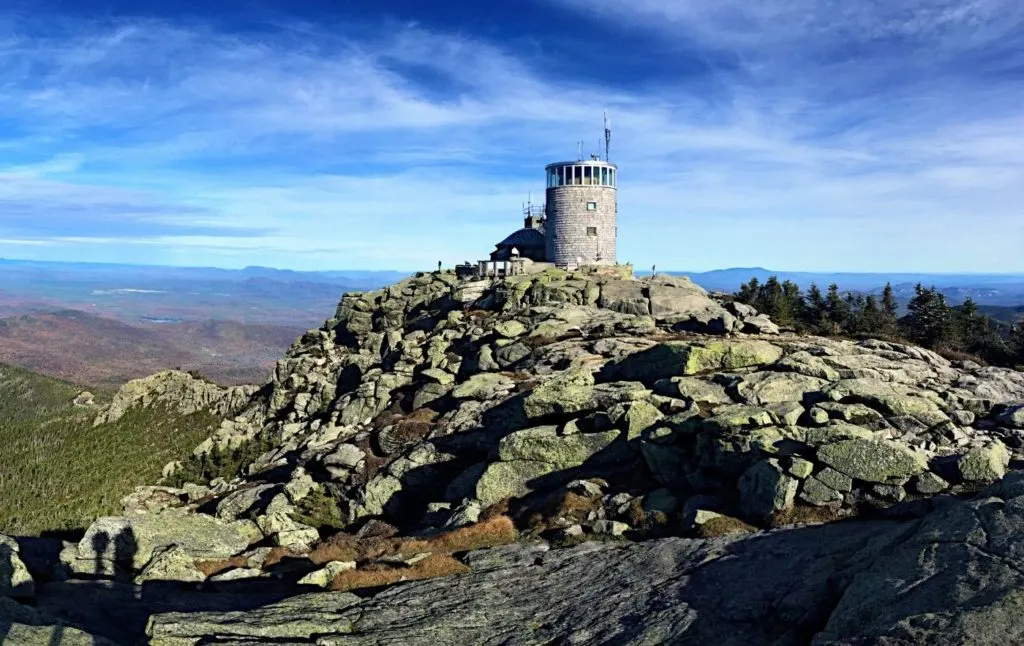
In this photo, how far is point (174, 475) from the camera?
6009 centimetres

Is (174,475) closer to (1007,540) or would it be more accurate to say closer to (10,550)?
(10,550)

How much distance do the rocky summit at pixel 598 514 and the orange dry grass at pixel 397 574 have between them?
0.14m

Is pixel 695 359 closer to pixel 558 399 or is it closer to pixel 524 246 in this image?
pixel 558 399

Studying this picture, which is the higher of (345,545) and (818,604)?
(818,604)

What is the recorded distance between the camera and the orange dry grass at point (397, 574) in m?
24.3

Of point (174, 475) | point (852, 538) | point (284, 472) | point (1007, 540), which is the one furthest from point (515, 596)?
point (174, 475)

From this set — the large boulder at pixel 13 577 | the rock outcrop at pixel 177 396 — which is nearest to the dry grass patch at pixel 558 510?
the large boulder at pixel 13 577

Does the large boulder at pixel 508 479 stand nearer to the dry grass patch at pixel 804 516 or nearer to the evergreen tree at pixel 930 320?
the dry grass patch at pixel 804 516

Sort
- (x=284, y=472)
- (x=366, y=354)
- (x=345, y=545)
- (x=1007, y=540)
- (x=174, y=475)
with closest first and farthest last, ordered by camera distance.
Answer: (x=1007, y=540) → (x=345, y=545) → (x=284, y=472) → (x=174, y=475) → (x=366, y=354)

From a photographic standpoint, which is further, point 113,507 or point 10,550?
point 113,507

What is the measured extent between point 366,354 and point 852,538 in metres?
51.1

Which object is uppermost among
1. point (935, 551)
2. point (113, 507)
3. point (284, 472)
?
point (935, 551)

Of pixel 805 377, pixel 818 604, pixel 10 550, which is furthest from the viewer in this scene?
pixel 805 377

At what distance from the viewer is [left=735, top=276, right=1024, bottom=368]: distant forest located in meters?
59.9
